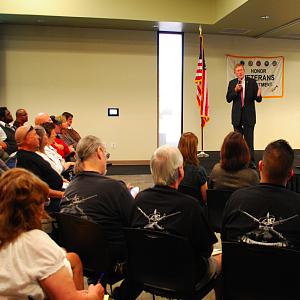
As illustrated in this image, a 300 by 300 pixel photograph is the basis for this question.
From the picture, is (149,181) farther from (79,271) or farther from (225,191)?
(79,271)

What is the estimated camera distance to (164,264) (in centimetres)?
182

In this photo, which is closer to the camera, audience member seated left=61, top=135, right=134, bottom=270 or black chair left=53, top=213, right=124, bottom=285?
black chair left=53, top=213, right=124, bottom=285

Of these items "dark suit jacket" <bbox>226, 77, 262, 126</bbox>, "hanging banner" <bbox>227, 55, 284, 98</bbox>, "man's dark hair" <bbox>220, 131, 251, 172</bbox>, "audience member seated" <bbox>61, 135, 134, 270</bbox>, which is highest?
"hanging banner" <bbox>227, 55, 284, 98</bbox>

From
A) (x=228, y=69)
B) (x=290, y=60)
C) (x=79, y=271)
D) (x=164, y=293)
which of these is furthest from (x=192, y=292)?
(x=290, y=60)

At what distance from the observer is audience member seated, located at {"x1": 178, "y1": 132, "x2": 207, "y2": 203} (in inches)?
120

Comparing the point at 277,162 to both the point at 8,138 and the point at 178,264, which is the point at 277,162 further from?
the point at 8,138

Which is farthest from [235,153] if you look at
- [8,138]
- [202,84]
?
[202,84]

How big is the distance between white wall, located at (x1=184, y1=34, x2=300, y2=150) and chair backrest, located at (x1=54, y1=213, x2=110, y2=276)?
22.4 feet

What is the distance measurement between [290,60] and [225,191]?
7.45 metres

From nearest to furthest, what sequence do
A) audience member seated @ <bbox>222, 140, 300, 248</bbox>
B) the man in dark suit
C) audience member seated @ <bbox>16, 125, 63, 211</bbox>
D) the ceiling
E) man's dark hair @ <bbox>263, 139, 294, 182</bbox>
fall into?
audience member seated @ <bbox>222, 140, 300, 248</bbox> → man's dark hair @ <bbox>263, 139, 294, 182</bbox> → audience member seated @ <bbox>16, 125, 63, 211</bbox> → the man in dark suit → the ceiling

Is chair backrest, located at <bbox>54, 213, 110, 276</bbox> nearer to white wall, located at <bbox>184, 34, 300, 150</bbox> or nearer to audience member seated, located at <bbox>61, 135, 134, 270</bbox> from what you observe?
audience member seated, located at <bbox>61, 135, 134, 270</bbox>

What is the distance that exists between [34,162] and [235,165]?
1.57m

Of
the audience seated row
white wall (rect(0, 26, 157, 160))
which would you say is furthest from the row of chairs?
white wall (rect(0, 26, 157, 160))

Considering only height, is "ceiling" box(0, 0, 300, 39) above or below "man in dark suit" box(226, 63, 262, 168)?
above
